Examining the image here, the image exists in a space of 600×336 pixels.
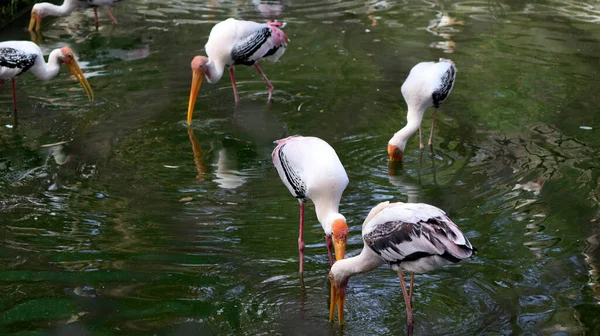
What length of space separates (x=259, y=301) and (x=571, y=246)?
2279 millimetres

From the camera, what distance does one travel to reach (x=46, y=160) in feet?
26.8

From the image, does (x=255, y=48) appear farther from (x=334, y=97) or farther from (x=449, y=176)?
(x=449, y=176)

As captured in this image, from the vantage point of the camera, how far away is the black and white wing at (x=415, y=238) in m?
4.65

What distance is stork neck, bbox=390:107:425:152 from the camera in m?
7.86

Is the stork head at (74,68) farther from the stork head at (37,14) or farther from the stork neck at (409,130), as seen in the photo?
the stork neck at (409,130)

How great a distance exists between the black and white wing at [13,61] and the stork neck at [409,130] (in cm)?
432

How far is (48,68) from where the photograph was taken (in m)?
9.96

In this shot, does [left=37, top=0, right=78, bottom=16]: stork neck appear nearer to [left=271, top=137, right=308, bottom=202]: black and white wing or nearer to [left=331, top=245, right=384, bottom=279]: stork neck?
[left=271, top=137, right=308, bottom=202]: black and white wing

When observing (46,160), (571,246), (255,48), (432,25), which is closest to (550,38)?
(432,25)

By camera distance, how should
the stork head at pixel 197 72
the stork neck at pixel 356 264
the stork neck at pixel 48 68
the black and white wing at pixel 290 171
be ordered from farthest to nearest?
the stork neck at pixel 48 68
the stork head at pixel 197 72
the black and white wing at pixel 290 171
the stork neck at pixel 356 264

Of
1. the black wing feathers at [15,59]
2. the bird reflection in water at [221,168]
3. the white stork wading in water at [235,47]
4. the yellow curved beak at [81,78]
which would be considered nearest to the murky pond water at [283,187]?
the bird reflection in water at [221,168]

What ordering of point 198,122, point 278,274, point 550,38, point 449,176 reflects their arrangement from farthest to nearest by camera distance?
1. point 550,38
2. point 198,122
3. point 449,176
4. point 278,274

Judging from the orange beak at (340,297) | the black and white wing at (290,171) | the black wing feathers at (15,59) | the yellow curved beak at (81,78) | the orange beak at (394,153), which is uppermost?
the black and white wing at (290,171)

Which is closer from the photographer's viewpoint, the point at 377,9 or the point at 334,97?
the point at 334,97
